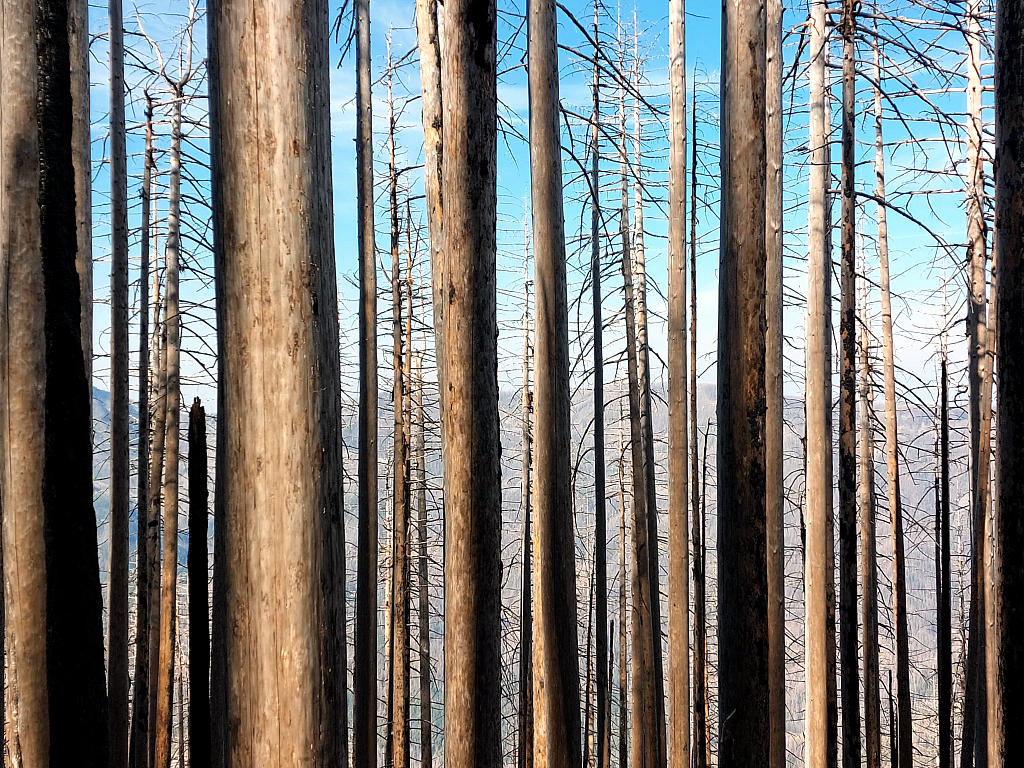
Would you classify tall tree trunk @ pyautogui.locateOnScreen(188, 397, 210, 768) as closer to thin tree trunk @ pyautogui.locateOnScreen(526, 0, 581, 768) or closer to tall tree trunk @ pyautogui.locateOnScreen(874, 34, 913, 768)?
thin tree trunk @ pyautogui.locateOnScreen(526, 0, 581, 768)

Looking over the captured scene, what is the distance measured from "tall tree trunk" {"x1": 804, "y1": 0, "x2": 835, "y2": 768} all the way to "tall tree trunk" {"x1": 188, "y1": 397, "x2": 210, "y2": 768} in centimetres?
607

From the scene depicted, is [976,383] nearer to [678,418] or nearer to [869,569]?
[869,569]

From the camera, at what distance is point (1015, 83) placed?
178cm

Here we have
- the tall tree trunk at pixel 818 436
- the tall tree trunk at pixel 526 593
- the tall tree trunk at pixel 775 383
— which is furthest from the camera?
the tall tree trunk at pixel 526 593

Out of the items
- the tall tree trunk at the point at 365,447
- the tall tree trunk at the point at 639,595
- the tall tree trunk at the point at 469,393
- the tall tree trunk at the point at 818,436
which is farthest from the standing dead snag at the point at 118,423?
the tall tree trunk at the point at 818,436

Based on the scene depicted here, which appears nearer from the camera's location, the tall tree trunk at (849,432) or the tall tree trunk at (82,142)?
the tall tree trunk at (82,142)

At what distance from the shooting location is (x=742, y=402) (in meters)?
3.04

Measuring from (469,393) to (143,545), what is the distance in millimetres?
7180

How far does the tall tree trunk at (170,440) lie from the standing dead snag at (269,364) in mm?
8329

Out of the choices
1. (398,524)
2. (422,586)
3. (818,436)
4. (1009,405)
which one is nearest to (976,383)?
(818,436)

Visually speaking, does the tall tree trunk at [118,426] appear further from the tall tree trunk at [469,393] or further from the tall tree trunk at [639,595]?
the tall tree trunk at [639,595]

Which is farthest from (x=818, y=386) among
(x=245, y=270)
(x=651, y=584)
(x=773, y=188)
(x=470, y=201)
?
(x=245, y=270)

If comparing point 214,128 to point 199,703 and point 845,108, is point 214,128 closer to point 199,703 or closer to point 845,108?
point 199,703

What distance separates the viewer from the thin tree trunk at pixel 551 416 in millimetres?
4551
